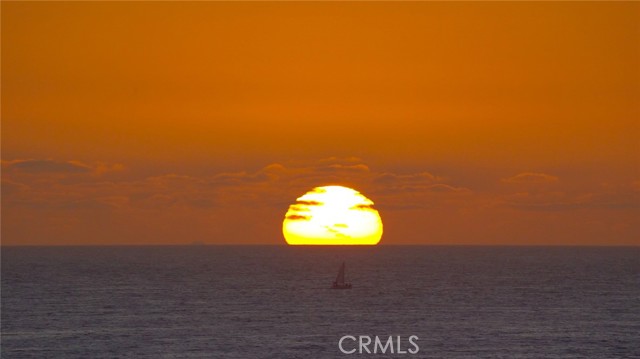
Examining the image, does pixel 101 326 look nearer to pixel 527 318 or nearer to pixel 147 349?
pixel 147 349

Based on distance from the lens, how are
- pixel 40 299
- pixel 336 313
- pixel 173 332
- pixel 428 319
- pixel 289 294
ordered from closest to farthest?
pixel 173 332 → pixel 428 319 → pixel 336 313 → pixel 40 299 → pixel 289 294

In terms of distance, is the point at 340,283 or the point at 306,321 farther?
the point at 340,283

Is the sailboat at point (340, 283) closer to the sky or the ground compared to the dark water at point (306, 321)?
closer to the sky

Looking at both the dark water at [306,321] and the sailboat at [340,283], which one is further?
the sailboat at [340,283]

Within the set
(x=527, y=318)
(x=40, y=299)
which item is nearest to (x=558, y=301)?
(x=527, y=318)

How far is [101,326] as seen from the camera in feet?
381

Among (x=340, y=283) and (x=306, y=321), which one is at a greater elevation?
(x=340, y=283)

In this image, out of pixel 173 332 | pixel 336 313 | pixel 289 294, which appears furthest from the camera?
pixel 289 294

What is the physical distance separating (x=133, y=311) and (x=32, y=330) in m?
27.3

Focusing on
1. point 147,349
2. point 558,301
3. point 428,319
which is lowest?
point 147,349

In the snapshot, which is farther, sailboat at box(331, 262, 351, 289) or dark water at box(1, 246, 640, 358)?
sailboat at box(331, 262, 351, 289)

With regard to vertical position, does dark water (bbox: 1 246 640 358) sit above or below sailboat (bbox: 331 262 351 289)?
below

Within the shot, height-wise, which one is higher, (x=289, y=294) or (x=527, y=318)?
(x=289, y=294)

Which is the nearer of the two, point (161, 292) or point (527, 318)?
point (527, 318)
